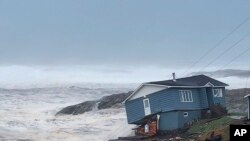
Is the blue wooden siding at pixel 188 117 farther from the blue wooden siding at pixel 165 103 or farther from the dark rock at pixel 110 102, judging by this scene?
the dark rock at pixel 110 102

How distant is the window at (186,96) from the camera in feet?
144

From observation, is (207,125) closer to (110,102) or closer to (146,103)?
(146,103)

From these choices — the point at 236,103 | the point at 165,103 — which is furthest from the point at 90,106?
the point at 165,103

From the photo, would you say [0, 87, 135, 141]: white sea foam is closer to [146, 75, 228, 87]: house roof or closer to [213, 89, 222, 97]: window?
[146, 75, 228, 87]: house roof

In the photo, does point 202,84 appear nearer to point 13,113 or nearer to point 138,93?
point 138,93

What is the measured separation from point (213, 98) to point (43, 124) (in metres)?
20.6

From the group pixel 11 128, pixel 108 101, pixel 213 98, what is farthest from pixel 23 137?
pixel 108 101

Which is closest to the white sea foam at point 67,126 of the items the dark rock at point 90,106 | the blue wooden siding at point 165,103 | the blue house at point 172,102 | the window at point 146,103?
the dark rock at point 90,106

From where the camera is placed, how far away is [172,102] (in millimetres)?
42906

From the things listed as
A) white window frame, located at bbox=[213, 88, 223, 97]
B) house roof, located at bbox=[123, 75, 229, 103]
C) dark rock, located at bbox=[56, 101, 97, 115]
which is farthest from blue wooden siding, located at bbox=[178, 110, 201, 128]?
dark rock, located at bbox=[56, 101, 97, 115]

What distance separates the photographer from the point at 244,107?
178 ft

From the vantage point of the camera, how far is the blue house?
42906 mm

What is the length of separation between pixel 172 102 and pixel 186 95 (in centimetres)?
215

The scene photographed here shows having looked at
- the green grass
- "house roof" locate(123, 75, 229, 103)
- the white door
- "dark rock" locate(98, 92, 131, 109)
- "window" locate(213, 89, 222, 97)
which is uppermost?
"dark rock" locate(98, 92, 131, 109)
